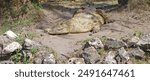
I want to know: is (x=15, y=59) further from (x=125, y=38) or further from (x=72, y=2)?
(x=72, y=2)

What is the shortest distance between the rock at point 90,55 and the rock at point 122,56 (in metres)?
0.32

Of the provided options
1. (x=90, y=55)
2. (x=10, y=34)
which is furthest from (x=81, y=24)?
(x=90, y=55)

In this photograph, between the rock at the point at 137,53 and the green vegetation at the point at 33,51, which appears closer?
the rock at the point at 137,53

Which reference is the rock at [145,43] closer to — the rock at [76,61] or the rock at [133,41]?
the rock at [133,41]

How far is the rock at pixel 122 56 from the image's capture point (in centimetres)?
674

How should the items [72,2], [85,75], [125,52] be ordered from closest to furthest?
[85,75] < [125,52] < [72,2]

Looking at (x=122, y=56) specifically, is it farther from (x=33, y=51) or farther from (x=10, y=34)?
(x=10, y=34)

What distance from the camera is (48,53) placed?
698 centimetres

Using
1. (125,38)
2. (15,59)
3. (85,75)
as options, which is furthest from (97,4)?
(85,75)

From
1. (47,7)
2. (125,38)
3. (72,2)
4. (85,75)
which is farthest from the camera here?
(72,2)

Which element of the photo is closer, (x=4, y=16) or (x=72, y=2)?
(x=4, y=16)

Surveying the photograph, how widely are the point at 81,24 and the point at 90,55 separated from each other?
155 cm

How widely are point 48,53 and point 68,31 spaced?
1.23m

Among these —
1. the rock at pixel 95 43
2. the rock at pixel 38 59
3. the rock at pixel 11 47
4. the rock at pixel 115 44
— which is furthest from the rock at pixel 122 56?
the rock at pixel 11 47
